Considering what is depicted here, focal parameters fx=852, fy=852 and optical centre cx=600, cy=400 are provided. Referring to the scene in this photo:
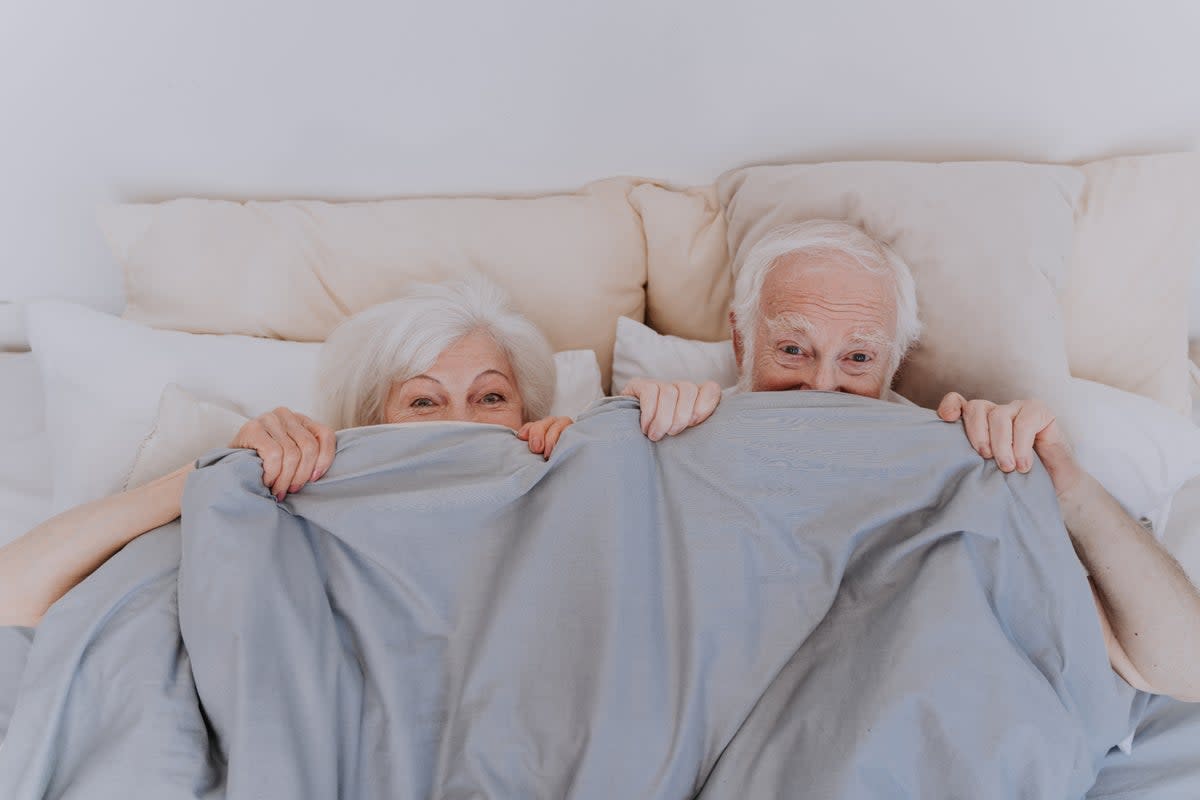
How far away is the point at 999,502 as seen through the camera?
42.1 inches

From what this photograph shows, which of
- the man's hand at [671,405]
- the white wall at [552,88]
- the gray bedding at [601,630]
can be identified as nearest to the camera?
the gray bedding at [601,630]

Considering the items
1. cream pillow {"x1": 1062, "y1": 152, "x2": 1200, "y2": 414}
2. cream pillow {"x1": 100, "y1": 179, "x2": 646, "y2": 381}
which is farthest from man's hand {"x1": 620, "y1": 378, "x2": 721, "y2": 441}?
cream pillow {"x1": 1062, "y1": 152, "x2": 1200, "y2": 414}

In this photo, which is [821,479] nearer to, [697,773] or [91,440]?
[697,773]

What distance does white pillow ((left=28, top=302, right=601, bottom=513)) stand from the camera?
1.49m

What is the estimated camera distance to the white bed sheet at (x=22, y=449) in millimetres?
1562

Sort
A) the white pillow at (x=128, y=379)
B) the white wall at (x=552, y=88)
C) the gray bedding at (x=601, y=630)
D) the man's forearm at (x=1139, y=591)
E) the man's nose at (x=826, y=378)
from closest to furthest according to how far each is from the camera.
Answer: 1. the gray bedding at (x=601, y=630)
2. the man's forearm at (x=1139, y=591)
3. the man's nose at (x=826, y=378)
4. the white pillow at (x=128, y=379)
5. the white wall at (x=552, y=88)

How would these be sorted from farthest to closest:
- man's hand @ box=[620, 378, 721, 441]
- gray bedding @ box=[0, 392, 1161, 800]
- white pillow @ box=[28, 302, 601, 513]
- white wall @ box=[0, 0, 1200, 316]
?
white wall @ box=[0, 0, 1200, 316]
white pillow @ box=[28, 302, 601, 513]
man's hand @ box=[620, 378, 721, 441]
gray bedding @ box=[0, 392, 1161, 800]

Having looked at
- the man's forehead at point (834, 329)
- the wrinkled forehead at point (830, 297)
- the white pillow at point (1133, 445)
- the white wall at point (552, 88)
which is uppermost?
the white wall at point (552, 88)

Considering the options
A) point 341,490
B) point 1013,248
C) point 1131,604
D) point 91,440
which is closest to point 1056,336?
point 1013,248

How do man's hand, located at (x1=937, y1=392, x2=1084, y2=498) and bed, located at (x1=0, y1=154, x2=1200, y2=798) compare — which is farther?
bed, located at (x1=0, y1=154, x2=1200, y2=798)

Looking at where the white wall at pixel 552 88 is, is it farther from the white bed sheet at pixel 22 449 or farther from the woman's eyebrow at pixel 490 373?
the woman's eyebrow at pixel 490 373

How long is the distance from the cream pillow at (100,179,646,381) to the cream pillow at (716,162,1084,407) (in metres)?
0.35

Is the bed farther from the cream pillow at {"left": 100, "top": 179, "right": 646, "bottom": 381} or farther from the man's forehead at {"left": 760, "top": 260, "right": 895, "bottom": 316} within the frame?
the man's forehead at {"left": 760, "top": 260, "right": 895, "bottom": 316}

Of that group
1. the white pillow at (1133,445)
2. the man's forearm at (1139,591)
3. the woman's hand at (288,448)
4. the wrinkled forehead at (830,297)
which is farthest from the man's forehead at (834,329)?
the woman's hand at (288,448)
